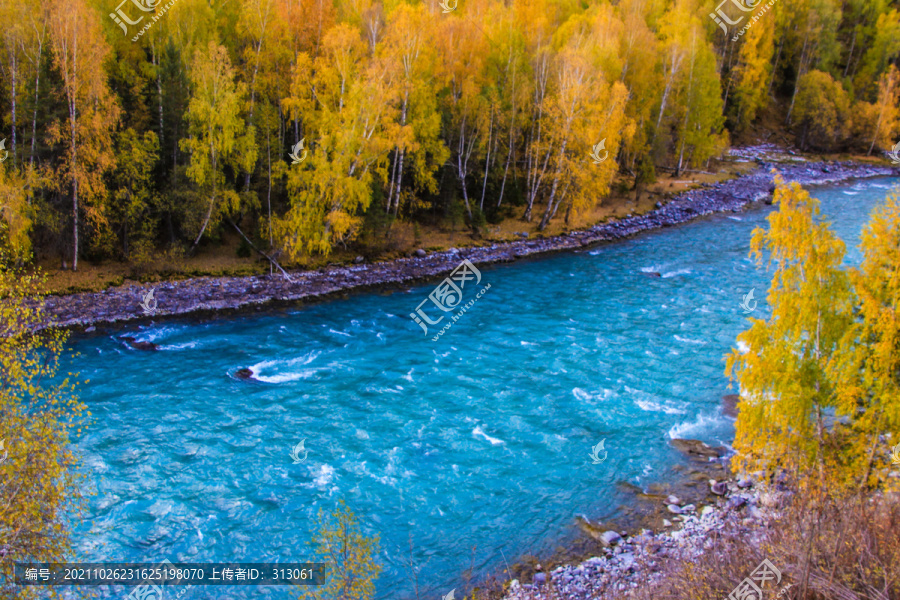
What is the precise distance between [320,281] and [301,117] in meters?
11.8

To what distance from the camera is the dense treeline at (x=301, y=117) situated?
29094 mm

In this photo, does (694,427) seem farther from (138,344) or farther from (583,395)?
(138,344)

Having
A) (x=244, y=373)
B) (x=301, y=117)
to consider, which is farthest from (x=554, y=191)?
(x=244, y=373)

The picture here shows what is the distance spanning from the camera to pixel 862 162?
75.8 m

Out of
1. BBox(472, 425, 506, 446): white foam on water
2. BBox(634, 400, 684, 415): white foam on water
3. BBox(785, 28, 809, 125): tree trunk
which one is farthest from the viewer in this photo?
BBox(785, 28, 809, 125): tree trunk

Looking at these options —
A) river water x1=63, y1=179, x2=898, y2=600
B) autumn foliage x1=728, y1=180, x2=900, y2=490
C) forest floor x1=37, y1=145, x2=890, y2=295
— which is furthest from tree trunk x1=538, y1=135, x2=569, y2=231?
autumn foliage x1=728, y1=180, x2=900, y2=490

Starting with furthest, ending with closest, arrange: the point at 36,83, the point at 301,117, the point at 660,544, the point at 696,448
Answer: the point at 301,117 < the point at 36,83 < the point at 696,448 < the point at 660,544

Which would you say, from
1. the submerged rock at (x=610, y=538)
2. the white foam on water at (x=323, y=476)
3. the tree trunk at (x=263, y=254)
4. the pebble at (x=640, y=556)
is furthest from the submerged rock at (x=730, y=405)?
the tree trunk at (x=263, y=254)

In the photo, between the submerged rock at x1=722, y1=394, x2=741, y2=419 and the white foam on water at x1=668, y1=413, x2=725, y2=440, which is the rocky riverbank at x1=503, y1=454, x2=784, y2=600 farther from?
the submerged rock at x1=722, y1=394, x2=741, y2=419

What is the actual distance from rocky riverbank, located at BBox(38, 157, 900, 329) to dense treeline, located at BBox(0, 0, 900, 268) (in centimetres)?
261

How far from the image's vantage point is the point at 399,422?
2105cm

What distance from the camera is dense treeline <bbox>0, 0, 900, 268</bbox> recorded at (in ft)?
95.5

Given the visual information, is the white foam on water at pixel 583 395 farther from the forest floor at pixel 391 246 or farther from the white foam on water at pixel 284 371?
the forest floor at pixel 391 246

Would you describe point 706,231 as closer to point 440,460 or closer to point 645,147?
point 645,147
